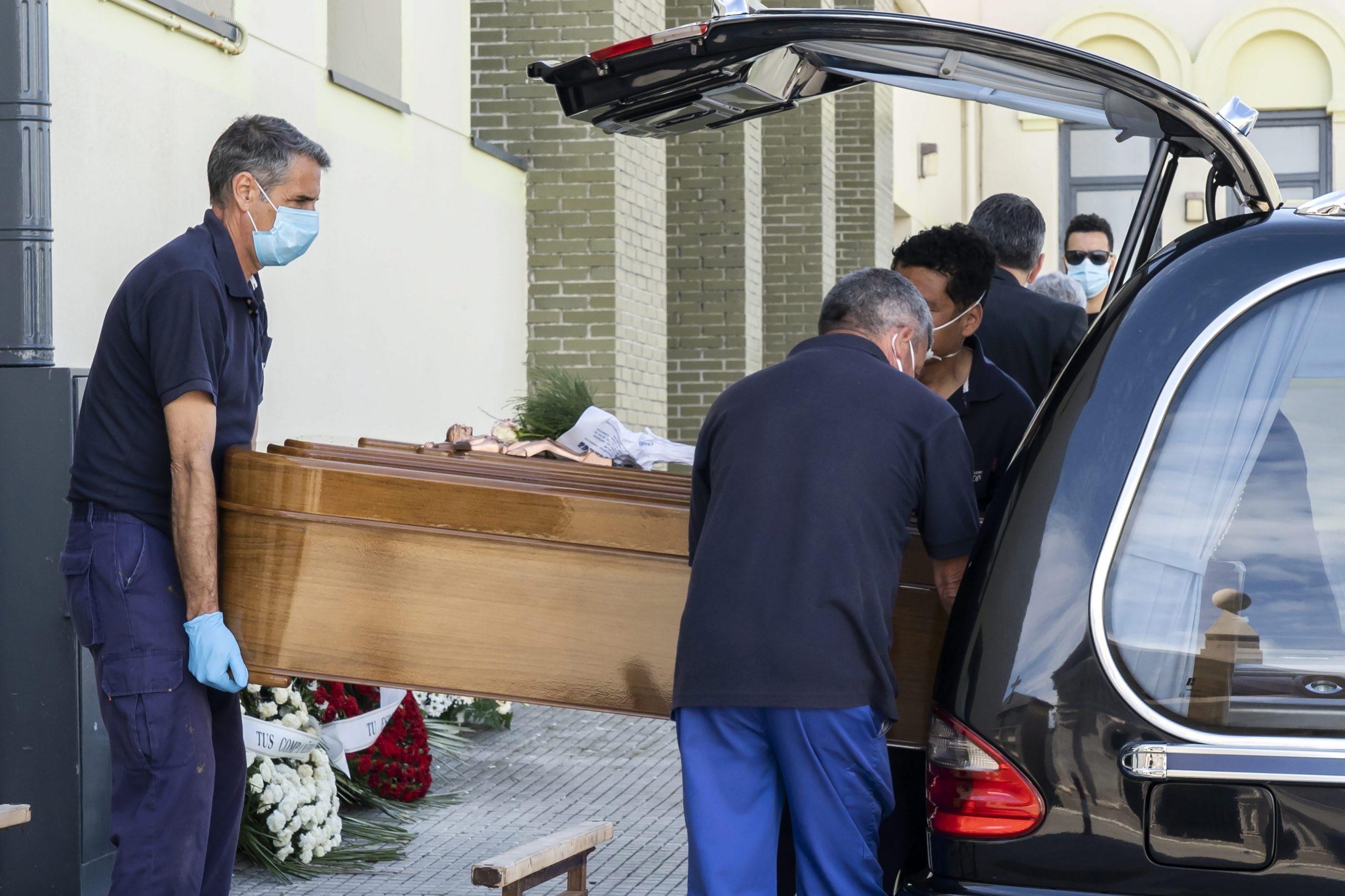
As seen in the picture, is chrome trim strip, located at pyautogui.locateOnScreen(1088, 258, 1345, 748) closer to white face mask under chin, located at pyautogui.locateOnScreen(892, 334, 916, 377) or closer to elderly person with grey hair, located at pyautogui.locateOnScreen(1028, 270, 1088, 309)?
white face mask under chin, located at pyautogui.locateOnScreen(892, 334, 916, 377)

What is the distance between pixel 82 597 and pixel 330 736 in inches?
87.2

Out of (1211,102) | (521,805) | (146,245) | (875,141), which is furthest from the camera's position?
(1211,102)

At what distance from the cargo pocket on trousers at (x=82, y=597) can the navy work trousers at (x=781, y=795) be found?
1.29 metres

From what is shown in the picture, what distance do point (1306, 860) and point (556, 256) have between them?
26.7 ft

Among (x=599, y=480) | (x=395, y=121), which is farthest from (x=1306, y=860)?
(x=395, y=121)

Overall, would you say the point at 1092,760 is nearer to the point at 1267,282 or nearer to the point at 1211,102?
the point at 1267,282

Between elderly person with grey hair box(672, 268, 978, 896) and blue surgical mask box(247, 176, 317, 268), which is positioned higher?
blue surgical mask box(247, 176, 317, 268)

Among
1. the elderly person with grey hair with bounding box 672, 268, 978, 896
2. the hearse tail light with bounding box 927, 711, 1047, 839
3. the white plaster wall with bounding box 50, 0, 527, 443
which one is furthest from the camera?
the white plaster wall with bounding box 50, 0, 527, 443

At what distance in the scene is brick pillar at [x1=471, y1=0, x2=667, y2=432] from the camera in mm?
9789

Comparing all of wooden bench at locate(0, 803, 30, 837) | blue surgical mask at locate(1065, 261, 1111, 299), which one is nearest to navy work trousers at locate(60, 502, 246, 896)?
wooden bench at locate(0, 803, 30, 837)

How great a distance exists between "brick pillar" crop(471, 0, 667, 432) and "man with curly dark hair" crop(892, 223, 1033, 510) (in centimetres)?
609

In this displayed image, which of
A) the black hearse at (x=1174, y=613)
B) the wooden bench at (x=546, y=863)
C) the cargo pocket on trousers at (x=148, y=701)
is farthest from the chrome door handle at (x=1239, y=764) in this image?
the wooden bench at (x=546, y=863)

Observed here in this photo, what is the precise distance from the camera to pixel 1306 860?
6.70 ft

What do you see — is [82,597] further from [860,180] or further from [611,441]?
[860,180]
